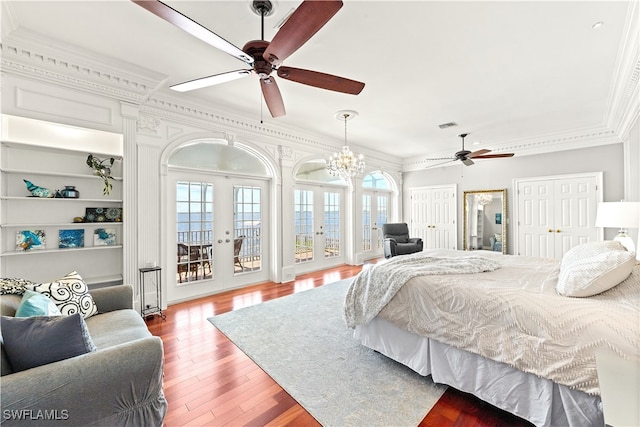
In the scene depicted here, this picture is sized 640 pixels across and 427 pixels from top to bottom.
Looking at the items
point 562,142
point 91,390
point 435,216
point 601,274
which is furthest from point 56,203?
point 562,142

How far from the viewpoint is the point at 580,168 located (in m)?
4.91

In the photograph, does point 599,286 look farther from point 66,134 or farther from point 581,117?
point 66,134

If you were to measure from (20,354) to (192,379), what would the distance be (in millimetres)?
1138

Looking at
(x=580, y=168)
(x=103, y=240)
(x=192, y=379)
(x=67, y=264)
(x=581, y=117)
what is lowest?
(x=192, y=379)

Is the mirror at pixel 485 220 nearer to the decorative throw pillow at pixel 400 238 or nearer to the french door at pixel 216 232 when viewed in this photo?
the decorative throw pillow at pixel 400 238

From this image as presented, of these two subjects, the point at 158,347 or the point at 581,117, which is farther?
the point at 581,117

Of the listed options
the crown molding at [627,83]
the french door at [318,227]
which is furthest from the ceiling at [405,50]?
the french door at [318,227]

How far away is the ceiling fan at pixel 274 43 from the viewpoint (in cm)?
128

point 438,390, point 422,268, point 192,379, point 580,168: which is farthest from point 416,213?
point 192,379

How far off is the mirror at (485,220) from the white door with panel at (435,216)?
29cm

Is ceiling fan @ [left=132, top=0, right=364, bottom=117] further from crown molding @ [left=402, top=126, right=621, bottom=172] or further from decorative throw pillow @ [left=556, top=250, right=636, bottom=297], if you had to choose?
crown molding @ [left=402, top=126, right=621, bottom=172]

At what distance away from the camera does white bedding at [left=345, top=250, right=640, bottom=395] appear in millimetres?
1344

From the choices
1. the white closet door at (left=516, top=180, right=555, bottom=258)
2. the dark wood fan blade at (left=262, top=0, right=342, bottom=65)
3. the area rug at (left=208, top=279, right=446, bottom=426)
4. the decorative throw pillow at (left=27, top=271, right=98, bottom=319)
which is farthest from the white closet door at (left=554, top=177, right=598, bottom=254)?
the decorative throw pillow at (left=27, top=271, right=98, bottom=319)

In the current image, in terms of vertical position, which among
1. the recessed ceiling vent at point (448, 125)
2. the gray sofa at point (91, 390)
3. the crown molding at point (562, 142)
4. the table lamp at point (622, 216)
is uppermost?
the recessed ceiling vent at point (448, 125)
